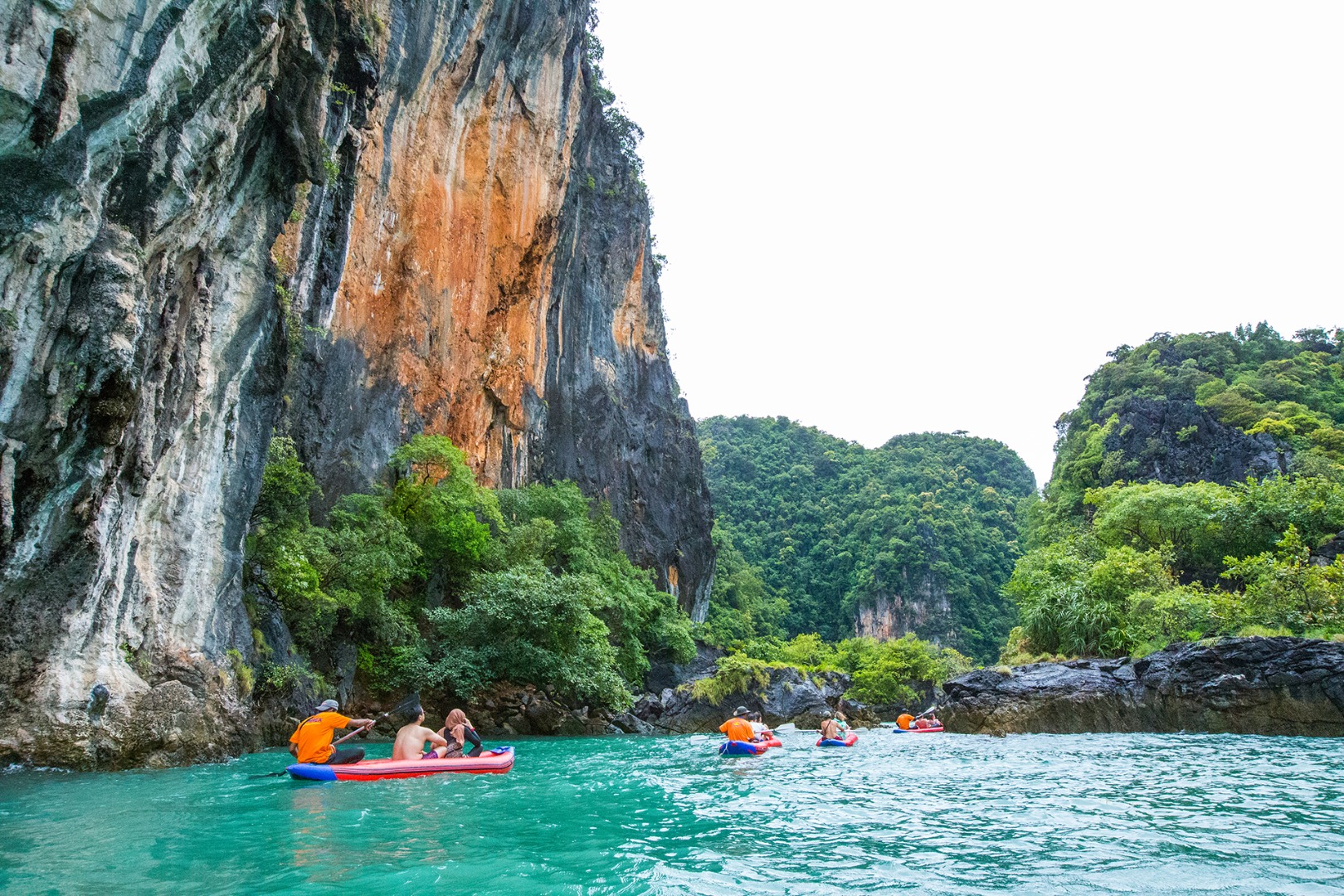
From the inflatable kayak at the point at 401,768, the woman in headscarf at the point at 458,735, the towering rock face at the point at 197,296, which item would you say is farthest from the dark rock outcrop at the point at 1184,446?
the inflatable kayak at the point at 401,768

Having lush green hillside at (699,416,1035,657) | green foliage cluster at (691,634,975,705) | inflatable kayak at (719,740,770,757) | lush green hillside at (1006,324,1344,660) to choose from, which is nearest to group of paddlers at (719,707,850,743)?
inflatable kayak at (719,740,770,757)

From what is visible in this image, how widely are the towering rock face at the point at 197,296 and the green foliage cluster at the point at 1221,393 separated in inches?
1521

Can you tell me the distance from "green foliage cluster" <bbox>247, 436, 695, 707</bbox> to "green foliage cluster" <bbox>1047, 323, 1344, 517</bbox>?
34938 millimetres

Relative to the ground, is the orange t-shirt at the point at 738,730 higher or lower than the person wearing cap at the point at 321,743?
lower

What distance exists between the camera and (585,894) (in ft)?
16.0

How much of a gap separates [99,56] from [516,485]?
76.0 feet

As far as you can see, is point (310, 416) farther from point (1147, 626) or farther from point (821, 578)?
point (821, 578)

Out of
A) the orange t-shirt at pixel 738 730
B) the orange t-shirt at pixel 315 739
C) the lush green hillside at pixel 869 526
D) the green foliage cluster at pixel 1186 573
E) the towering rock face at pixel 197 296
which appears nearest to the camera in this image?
the towering rock face at pixel 197 296

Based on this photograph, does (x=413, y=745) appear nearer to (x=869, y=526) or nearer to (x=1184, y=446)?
(x=1184, y=446)

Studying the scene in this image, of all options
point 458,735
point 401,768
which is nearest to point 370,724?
point 401,768

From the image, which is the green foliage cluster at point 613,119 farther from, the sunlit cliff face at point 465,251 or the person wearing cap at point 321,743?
the person wearing cap at point 321,743

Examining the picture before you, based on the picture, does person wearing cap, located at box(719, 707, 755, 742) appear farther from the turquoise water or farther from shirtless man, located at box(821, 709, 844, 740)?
Result: shirtless man, located at box(821, 709, 844, 740)

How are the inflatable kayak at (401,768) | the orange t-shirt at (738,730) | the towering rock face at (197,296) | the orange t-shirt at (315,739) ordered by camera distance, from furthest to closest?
the orange t-shirt at (738,730), the orange t-shirt at (315,739), the inflatable kayak at (401,768), the towering rock face at (197,296)

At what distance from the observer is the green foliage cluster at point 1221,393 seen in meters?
41.7
